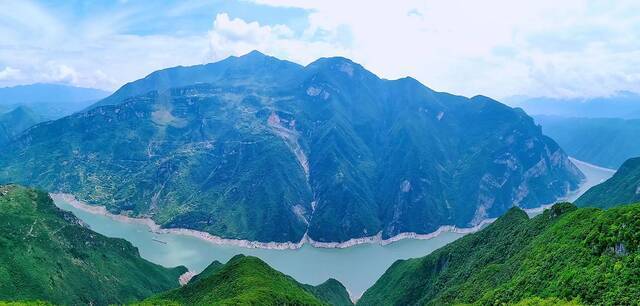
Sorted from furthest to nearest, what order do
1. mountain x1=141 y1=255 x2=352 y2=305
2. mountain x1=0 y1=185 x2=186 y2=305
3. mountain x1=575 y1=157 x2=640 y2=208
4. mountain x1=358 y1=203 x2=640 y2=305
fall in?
mountain x1=575 y1=157 x2=640 y2=208 < mountain x1=0 y1=185 x2=186 y2=305 < mountain x1=141 y1=255 x2=352 y2=305 < mountain x1=358 y1=203 x2=640 y2=305

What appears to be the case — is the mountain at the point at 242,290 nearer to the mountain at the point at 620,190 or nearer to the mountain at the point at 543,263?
the mountain at the point at 543,263

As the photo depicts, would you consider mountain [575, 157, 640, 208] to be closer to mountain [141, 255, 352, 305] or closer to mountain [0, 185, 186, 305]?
mountain [141, 255, 352, 305]

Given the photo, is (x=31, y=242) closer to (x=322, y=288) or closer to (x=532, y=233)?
(x=322, y=288)

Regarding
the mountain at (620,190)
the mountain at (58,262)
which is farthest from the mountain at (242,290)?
the mountain at (620,190)

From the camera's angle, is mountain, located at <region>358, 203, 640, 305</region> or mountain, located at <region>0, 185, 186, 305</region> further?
mountain, located at <region>0, 185, 186, 305</region>

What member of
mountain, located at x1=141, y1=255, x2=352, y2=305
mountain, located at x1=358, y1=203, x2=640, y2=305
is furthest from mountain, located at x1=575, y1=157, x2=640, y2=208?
mountain, located at x1=141, y1=255, x2=352, y2=305

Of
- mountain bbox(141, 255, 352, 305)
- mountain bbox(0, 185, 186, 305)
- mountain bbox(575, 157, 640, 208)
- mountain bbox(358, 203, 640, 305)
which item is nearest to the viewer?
mountain bbox(358, 203, 640, 305)
